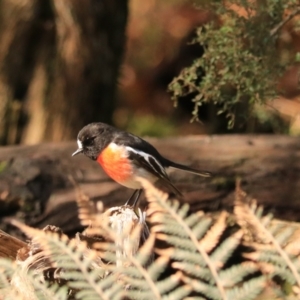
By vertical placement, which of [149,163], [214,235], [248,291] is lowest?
[149,163]

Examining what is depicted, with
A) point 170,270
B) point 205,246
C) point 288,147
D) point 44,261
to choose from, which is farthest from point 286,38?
point 205,246

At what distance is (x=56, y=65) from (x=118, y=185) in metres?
1.87

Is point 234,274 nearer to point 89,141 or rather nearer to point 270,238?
point 270,238

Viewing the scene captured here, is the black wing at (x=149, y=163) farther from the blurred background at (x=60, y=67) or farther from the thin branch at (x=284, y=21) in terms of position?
the blurred background at (x=60, y=67)

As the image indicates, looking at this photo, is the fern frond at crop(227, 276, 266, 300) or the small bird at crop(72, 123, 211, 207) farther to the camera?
the small bird at crop(72, 123, 211, 207)

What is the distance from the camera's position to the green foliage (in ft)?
9.95

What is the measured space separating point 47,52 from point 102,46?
545mm

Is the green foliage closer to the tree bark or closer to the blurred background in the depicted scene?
the tree bark

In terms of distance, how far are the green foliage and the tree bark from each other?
984 millimetres

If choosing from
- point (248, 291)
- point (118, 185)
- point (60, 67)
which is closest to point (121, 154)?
point (118, 185)

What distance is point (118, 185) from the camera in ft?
13.3

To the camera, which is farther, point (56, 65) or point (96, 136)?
point (56, 65)

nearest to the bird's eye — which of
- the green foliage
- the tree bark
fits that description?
the green foliage

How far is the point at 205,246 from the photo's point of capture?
A: 1373mm
